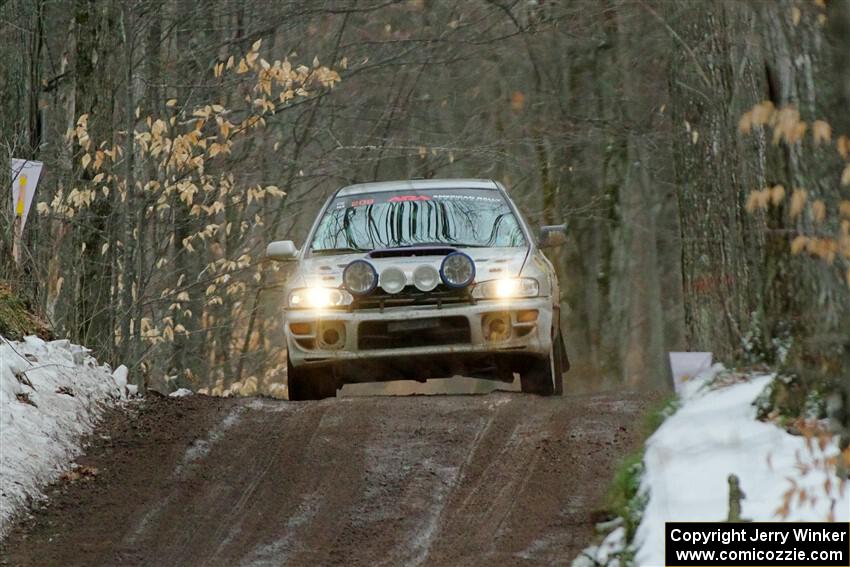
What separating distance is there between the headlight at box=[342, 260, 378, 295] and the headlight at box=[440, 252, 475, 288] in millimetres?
535

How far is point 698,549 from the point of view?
19.6 feet

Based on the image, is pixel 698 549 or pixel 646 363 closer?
pixel 698 549

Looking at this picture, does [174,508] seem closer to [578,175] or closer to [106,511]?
[106,511]

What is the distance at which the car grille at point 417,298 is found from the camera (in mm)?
10594

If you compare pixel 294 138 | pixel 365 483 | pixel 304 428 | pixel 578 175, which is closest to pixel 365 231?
pixel 304 428

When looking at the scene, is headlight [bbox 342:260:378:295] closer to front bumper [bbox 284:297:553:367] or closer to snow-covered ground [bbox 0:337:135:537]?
front bumper [bbox 284:297:553:367]

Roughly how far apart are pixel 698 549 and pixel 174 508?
11.1 feet

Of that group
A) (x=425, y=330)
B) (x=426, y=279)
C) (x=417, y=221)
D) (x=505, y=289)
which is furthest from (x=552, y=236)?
(x=425, y=330)

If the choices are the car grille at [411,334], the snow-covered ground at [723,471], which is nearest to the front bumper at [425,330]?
the car grille at [411,334]

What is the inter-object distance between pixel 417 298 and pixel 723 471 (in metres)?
4.32

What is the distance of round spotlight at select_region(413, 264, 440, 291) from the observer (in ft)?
34.7

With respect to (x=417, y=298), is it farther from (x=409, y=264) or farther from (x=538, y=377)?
(x=538, y=377)

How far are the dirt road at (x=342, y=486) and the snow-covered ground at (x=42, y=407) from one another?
162mm

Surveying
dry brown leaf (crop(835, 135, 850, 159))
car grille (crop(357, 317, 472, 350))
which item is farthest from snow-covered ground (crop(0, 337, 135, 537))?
dry brown leaf (crop(835, 135, 850, 159))
